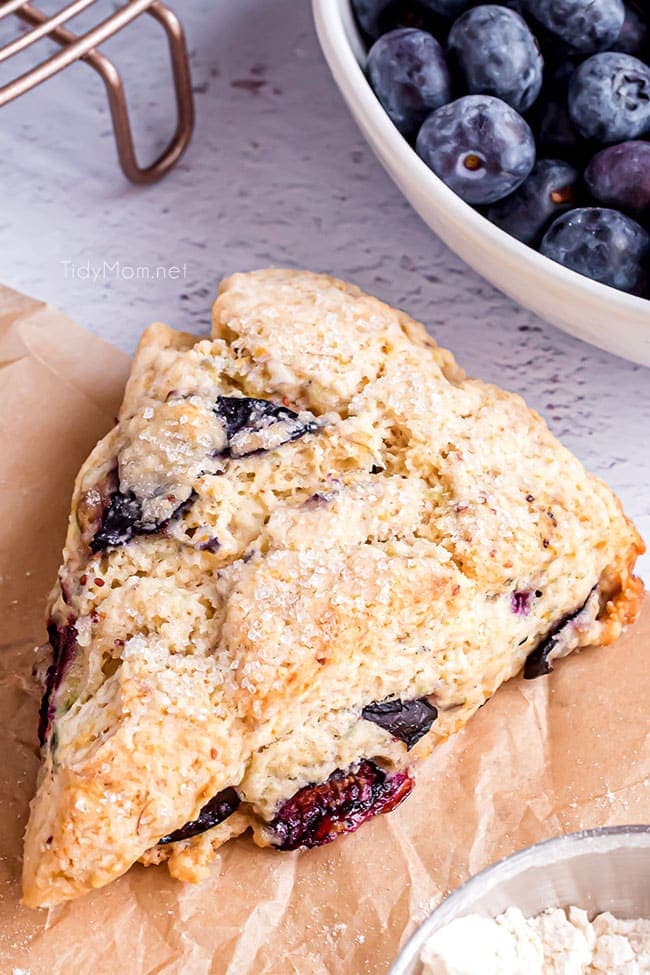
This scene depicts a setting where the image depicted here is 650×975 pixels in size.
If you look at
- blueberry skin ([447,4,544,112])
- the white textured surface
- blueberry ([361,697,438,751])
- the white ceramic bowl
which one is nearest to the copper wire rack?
the white textured surface

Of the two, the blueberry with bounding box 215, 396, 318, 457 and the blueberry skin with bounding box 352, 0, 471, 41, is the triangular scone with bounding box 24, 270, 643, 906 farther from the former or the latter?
the blueberry skin with bounding box 352, 0, 471, 41

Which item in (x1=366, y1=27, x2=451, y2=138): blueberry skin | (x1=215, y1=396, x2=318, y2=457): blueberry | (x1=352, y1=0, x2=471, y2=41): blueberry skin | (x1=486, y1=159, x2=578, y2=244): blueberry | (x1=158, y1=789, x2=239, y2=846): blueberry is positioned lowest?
(x1=158, y1=789, x2=239, y2=846): blueberry

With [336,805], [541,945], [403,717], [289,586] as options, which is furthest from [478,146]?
[541,945]

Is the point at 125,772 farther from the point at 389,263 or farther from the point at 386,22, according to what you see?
the point at 386,22

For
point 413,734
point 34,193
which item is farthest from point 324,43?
point 413,734

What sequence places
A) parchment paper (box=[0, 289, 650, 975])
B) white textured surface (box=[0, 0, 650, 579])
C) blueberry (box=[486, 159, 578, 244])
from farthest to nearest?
1. white textured surface (box=[0, 0, 650, 579])
2. blueberry (box=[486, 159, 578, 244])
3. parchment paper (box=[0, 289, 650, 975])

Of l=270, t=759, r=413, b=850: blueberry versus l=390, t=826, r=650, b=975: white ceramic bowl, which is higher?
l=270, t=759, r=413, b=850: blueberry
